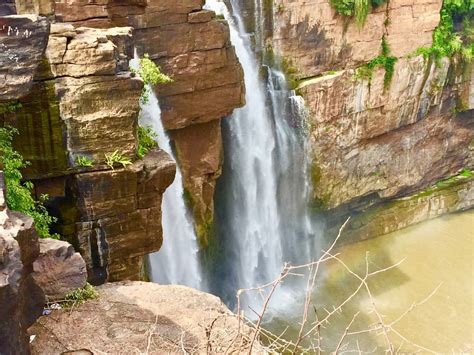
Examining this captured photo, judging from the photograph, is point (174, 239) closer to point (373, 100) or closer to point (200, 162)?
point (200, 162)

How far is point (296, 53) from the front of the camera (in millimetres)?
12859

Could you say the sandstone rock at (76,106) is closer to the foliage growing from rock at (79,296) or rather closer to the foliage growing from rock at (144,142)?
the foliage growing from rock at (144,142)

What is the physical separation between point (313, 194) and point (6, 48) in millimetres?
9208

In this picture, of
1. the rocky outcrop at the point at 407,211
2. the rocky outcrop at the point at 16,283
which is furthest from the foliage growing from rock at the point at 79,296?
the rocky outcrop at the point at 407,211

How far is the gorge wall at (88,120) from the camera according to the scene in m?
7.16

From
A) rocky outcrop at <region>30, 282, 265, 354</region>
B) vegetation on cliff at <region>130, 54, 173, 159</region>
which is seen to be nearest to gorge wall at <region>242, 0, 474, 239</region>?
vegetation on cliff at <region>130, 54, 173, 159</region>

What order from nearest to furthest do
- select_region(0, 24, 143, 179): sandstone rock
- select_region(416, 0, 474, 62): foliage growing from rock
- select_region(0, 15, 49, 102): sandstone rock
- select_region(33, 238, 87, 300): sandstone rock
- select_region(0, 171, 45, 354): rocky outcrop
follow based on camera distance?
select_region(0, 171, 45, 354): rocky outcrop
select_region(33, 238, 87, 300): sandstone rock
select_region(0, 15, 49, 102): sandstone rock
select_region(0, 24, 143, 179): sandstone rock
select_region(416, 0, 474, 62): foliage growing from rock

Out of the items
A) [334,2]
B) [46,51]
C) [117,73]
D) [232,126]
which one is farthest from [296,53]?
[46,51]

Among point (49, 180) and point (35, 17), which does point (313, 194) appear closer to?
point (49, 180)

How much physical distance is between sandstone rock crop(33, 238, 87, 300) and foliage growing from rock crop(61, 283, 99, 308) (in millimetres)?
49

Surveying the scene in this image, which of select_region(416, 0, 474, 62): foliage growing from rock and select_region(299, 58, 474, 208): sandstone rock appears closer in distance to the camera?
select_region(299, 58, 474, 208): sandstone rock

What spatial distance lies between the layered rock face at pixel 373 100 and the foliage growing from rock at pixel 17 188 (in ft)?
22.6

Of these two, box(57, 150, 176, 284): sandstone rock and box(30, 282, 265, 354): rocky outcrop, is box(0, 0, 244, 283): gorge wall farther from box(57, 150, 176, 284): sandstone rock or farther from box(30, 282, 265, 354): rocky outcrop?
box(30, 282, 265, 354): rocky outcrop

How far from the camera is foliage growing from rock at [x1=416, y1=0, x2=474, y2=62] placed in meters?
14.8
